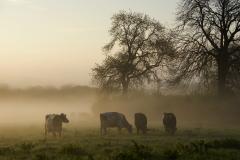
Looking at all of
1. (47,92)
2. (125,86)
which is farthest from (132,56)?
(47,92)

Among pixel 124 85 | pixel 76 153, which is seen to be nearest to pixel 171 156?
pixel 76 153

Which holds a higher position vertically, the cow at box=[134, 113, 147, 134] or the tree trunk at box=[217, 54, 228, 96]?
the tree trunk at box=[217, 54, 228, 96]

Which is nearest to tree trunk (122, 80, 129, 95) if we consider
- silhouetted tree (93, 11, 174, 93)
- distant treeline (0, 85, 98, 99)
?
silhouetted tree (93, 11, 174, 93)

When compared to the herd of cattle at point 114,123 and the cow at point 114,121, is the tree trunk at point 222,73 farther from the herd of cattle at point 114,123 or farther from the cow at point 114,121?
the cow at point 114,121

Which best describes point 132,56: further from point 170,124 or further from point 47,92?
point 47,92

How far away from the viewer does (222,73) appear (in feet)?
153

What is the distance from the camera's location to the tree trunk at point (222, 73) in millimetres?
45938

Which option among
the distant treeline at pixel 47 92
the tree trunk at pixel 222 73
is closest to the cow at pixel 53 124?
the tree trunk at pixel 222 73

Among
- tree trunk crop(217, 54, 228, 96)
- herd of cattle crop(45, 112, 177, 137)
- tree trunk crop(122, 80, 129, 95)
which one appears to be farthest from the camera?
tree trunk crop(122, 80, 129, 95)

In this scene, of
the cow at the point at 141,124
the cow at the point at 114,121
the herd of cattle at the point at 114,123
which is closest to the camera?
the cow at the point at 141,124

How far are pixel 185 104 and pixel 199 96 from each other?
387 centimetres

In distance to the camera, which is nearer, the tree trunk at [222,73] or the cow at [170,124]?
the cow at [170,124]

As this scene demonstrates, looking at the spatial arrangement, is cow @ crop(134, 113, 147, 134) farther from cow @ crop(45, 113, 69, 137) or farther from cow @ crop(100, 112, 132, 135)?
cow @ crop(45, 113, 69, 137)

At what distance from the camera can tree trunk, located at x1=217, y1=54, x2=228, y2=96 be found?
151 ft
